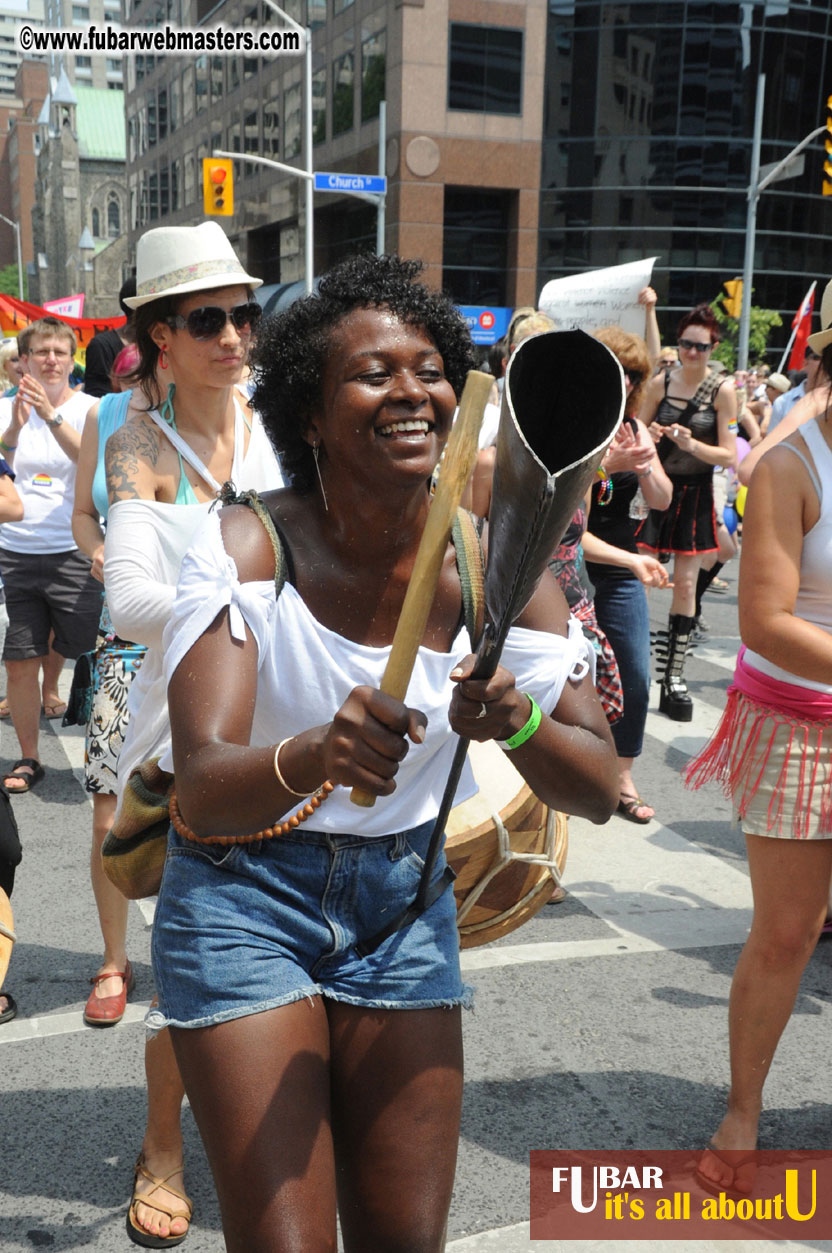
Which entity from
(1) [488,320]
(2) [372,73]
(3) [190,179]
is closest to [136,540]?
(1) [488,320]

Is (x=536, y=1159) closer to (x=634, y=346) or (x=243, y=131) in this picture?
(x=634, y=346)

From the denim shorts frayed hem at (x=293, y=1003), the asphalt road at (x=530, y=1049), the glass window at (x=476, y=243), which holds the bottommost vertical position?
the asphalt road at (x=530, y=1049)

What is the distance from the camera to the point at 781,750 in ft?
9.67

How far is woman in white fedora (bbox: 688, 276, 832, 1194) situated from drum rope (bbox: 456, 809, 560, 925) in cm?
51

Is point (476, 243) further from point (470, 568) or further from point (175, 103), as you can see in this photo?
point (470, 568)

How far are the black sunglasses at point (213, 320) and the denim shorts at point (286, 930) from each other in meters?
1.52

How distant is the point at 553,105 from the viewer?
3859 cm

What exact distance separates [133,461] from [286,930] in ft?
4.80

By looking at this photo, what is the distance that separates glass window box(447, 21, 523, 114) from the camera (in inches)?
1479

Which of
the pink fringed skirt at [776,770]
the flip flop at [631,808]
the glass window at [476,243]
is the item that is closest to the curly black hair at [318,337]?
the pink fringed skirt at [776,770]

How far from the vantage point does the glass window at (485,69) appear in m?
37.6

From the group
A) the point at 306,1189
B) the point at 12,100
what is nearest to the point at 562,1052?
the point at 306,1189

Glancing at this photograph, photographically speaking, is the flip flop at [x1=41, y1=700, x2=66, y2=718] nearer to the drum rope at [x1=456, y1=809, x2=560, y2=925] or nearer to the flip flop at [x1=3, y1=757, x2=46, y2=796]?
the flip flop at [x1=3, y1=757, x2=46, y2=796]

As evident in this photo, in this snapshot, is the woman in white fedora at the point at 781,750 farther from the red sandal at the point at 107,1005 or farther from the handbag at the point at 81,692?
the handbag at the point at 81,692
